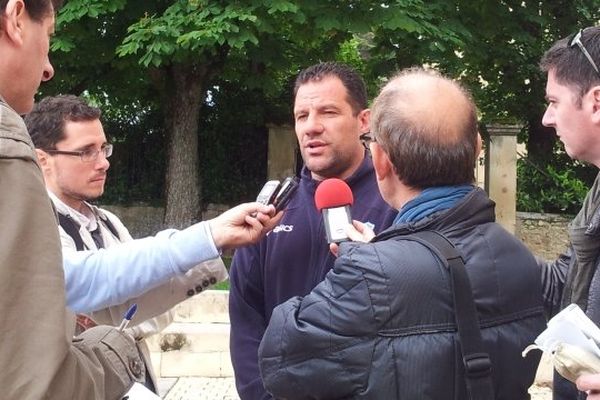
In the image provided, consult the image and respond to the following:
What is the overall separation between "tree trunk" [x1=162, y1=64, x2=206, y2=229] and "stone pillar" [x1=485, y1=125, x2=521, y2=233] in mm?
5487

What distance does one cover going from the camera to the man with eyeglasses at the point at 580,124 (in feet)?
7.17

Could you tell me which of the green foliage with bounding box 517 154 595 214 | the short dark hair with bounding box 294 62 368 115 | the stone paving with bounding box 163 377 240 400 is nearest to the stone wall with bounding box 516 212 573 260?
the green foliage with bounding box 517 154 595 214

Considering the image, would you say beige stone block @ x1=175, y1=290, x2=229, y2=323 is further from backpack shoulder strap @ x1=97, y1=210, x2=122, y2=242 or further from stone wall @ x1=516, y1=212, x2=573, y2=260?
stone wall @ x1=516, y1=212, x2=573, y2=260

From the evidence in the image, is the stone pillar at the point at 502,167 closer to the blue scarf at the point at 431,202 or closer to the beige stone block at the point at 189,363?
the beige stone block at the point at 189,363

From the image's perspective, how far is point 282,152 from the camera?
15.5m

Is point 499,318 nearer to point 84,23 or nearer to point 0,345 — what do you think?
point 0,345

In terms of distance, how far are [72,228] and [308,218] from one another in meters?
0.89

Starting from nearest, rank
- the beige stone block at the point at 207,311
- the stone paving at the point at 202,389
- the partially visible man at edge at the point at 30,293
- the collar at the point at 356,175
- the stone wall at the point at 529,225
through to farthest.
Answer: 1. the partially visible man at edge at the point at 30,293
2. the collar at the point at 356,175
3. the stone paving at the point at 202,389
4. the beige stone block at the point at 207,311
5. the stone wall at the point at 529,225

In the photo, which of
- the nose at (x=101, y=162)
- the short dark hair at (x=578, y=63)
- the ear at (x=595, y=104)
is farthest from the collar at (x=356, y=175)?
the ear at (x=595, y=104)

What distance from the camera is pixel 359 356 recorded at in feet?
5.93

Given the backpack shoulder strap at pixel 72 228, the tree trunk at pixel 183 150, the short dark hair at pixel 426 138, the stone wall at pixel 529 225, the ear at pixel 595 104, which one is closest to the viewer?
the short dark hair at pixel 426 138

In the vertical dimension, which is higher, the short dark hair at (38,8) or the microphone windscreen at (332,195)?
the short dark hair at (38,8)

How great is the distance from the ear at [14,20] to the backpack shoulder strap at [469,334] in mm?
1060

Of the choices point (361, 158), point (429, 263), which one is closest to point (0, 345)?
point (429, 263)
